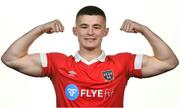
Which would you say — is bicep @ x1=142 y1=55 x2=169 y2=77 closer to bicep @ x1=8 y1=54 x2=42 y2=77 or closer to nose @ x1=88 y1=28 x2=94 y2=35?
nose @ x1=88 y1=28 x2=94 y2=35

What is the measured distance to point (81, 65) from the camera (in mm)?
5562

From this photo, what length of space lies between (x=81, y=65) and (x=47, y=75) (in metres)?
0.26

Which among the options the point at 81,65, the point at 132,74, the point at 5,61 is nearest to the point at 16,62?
the point at 5,61

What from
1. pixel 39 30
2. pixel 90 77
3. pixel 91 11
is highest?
pixel 91 11

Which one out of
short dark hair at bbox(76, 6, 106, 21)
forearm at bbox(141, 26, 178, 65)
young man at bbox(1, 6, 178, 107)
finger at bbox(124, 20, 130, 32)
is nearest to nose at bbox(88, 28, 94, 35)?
young man at bbox(1, 6, 178, 107)

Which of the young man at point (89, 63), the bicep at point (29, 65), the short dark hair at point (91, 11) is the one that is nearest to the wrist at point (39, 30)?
the young man at point (89, 63)

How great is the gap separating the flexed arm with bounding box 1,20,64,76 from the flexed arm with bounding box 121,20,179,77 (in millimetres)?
503

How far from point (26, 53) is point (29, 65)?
9 centimetres

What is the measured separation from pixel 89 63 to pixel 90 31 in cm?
24

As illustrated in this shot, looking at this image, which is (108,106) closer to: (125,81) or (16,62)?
(125,81)

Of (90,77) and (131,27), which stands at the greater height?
(131,27)

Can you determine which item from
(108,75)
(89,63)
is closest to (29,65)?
(89,63)

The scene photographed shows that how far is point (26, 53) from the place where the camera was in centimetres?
555

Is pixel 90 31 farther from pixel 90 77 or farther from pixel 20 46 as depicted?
pixel 20 46
